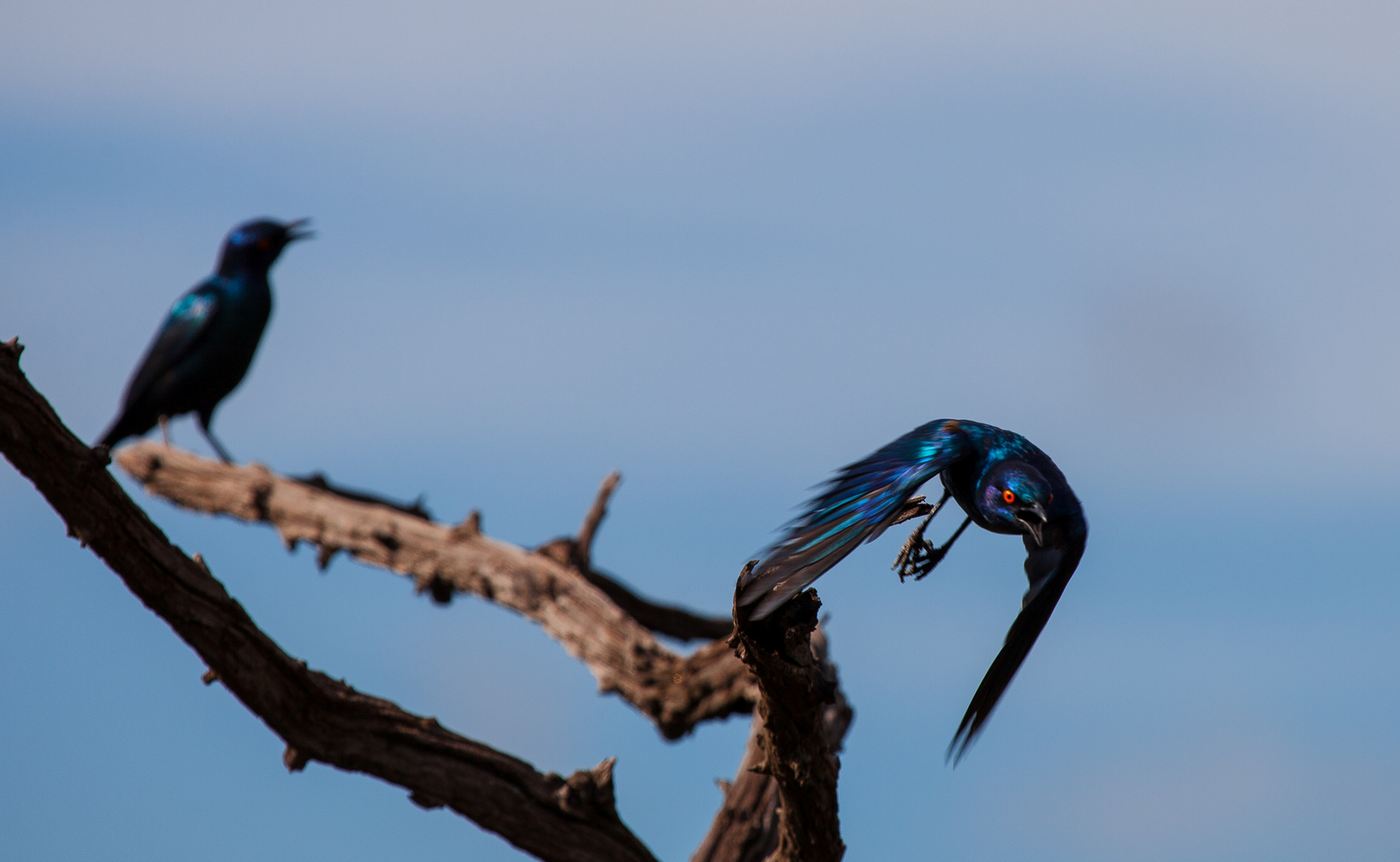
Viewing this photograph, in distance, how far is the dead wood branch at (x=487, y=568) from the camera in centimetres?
584

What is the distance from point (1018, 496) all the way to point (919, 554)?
0.63 metres

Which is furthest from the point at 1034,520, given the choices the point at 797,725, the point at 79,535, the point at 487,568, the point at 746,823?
the point at 487,568

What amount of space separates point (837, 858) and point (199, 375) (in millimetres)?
6618

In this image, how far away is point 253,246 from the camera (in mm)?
9344

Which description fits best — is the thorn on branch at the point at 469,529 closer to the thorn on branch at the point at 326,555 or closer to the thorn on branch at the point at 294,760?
the thorn on branch at the point at 326,555

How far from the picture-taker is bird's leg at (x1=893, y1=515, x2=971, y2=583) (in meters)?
3.92

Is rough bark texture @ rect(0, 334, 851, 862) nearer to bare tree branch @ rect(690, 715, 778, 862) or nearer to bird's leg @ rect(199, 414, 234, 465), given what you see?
bare tree branch @ rect(690, 715, 778, 862)

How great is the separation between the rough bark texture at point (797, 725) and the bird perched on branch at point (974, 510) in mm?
165

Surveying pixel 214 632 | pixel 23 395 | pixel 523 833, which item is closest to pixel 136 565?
pixel 214 632

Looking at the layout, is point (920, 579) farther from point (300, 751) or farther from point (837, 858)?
point (300, 751)

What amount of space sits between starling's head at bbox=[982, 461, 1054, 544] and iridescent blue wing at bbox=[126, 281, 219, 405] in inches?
277

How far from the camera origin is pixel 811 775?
362 centimetres

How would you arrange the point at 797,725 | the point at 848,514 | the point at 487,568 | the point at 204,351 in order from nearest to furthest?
the point at 848,514
the point at 797,725
the point at 487,568
the point at 204,351

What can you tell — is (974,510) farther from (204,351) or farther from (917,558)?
(204,351)
